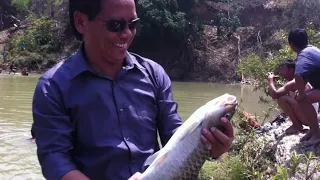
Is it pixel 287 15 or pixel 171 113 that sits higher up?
pixel 171 113

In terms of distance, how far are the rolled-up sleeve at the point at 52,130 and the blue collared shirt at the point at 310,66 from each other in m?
4.14

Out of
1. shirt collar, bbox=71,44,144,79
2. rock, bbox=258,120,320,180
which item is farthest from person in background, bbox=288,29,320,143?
shirt collar, bbox=71,44,144,79

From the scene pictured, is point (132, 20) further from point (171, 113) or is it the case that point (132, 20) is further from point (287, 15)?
point (287, 15)

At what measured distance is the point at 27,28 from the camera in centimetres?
3447

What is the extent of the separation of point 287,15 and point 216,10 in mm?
5274

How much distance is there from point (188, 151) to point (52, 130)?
598mm

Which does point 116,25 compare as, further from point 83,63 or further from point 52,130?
point 52,130

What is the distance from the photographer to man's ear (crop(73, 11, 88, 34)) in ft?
7.73

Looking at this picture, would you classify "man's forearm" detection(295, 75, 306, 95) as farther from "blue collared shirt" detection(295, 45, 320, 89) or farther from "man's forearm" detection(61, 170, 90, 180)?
"man's forearm" detection(61, 170, 90, 180)

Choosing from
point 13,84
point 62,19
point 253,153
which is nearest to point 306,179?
point 253,153

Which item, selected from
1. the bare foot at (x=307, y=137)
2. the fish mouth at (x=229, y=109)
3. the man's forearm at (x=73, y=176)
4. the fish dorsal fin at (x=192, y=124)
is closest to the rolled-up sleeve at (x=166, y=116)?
the fish dorsal fin at (x=192, y=124)

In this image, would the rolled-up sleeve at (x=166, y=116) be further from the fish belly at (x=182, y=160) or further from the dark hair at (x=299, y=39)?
the dark hair at (x=299, y=39)

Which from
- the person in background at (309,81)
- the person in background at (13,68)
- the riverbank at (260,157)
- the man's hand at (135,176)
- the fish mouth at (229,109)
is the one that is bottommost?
the person in background at (13,68)

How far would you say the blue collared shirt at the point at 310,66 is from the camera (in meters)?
5.79
